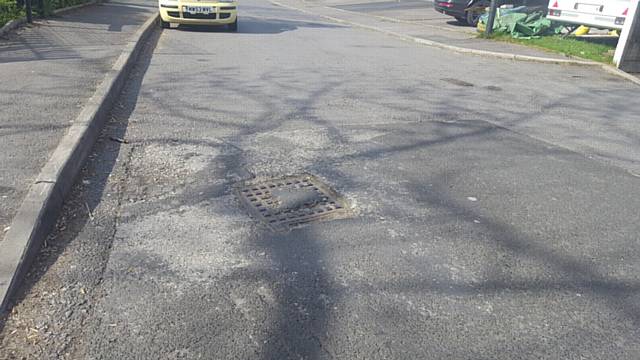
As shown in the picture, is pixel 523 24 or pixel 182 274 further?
pixel 523 24

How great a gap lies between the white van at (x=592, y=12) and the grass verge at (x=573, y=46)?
0.57m

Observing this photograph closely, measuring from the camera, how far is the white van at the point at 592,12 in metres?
12.0

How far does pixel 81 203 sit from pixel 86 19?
11.4m

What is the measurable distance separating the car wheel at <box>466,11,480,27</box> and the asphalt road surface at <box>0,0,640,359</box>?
14426 mm

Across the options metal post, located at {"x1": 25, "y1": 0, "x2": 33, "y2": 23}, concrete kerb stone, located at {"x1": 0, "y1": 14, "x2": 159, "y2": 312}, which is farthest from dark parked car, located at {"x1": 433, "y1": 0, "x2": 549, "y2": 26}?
concrete kerb stone, located at {"x1": 0, "y1": 14, "x2": 159, "y2": 312}

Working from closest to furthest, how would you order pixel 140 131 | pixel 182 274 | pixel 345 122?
pixel 182 274 < pixel 140 131 < pixel 345 122

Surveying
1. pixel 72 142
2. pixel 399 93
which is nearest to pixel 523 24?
pixel 399 93

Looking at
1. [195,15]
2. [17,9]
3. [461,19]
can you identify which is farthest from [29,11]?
[461,19]

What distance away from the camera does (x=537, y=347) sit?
8.12ft

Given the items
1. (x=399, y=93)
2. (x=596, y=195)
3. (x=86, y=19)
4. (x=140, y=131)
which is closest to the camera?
(x=596, y=195)

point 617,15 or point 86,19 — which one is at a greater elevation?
point 617,15

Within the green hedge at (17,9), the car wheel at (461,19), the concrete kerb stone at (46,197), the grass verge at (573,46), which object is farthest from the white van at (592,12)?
the green hedge at (17,9)

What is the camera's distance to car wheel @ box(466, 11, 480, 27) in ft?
65.6

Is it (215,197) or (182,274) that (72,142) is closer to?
(215,197)
